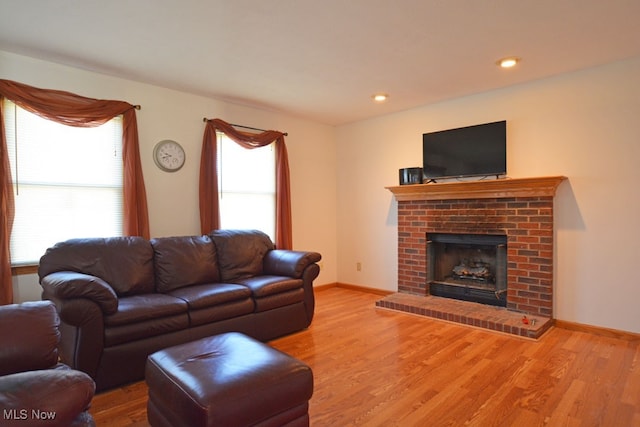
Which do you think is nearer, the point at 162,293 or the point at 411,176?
the point at 162,293

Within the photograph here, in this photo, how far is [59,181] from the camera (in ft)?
10.6

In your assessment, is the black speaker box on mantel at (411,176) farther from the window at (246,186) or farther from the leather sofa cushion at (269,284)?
the leather sofa cushion at (269,284)

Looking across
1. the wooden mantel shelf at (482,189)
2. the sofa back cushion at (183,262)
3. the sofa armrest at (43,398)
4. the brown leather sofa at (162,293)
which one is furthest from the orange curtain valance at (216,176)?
the sofa armrest at (43,398)

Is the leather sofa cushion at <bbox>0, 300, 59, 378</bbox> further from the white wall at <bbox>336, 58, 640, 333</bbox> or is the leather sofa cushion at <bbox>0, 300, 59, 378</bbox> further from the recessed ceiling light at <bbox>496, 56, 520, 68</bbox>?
the white wall at <bbox>336, 58, 640, 333</bbox>

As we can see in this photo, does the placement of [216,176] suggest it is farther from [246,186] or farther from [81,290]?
[81,290]

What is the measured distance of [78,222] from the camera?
3.34m

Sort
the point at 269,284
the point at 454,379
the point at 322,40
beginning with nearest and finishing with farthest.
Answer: the point at 454,379 → the point at 322,40 → the point at 269,284

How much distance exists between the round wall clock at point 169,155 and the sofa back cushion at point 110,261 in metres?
0.92

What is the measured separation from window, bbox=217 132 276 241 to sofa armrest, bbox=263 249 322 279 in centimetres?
84

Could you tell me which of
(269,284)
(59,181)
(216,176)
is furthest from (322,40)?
(59,181)

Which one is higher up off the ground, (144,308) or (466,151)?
(466,151)

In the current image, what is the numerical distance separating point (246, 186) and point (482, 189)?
2740mm

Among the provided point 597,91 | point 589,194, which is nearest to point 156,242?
point 589,194

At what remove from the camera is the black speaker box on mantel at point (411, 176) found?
15.0 feet
